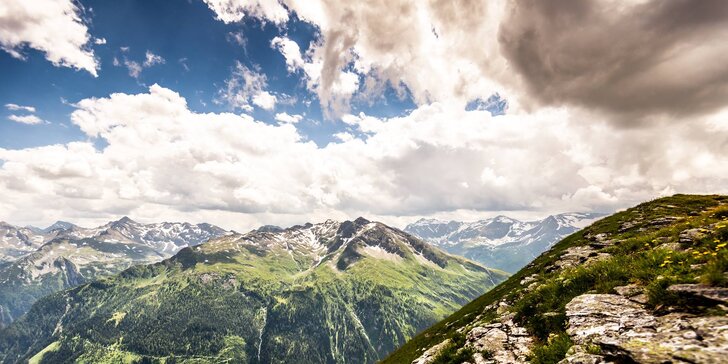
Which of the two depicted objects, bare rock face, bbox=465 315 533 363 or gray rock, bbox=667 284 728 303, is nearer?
gray rock, bbox=667 284 728 303

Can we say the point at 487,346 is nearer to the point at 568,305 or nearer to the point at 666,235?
the point at 568,305

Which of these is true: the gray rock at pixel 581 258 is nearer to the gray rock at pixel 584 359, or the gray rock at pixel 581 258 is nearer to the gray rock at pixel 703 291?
the gray rock at pixel 703 291

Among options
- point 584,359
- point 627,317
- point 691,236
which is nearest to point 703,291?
point 627,317

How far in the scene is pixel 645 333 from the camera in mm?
8984

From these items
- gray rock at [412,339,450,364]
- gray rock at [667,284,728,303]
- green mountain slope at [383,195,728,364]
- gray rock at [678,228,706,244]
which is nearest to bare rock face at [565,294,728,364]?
green mountain slope at [383,195,728,364]

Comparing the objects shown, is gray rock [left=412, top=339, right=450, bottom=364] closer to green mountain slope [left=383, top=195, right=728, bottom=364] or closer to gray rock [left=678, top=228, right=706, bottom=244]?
green mountain slope [left=383, top=195, right=728, bottom=364]

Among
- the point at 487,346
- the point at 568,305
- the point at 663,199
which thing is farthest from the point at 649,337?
the point at 663,199

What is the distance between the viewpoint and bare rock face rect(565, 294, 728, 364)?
7098 millimetres

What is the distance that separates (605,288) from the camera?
14.2m

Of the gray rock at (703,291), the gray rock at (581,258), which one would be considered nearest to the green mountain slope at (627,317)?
the gray rock at (703,291)

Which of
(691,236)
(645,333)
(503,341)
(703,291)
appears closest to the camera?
(703,291)

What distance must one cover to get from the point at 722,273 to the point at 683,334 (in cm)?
258

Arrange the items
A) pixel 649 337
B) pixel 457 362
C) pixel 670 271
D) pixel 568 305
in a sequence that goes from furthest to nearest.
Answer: pixel 457 362
pixel 568 305
pixel 670 271
pixel 649 337

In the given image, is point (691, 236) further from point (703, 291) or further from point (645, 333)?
point (645, 333)
